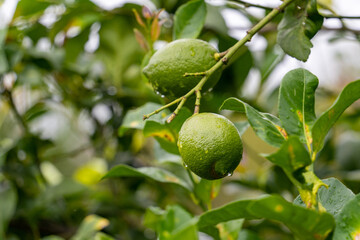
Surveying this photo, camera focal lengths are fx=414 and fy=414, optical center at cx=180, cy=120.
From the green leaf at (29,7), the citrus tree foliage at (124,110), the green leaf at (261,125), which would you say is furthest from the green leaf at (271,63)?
the green leaf at (29,7)

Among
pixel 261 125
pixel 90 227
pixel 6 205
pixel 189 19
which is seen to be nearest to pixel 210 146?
pixel 261 125

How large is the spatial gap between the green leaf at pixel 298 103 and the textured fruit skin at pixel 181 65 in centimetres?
10

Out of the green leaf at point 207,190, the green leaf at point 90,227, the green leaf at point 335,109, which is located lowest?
the green leaf at point 90,227

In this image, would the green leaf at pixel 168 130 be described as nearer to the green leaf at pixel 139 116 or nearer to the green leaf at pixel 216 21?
the green leaf at pixel 139 116

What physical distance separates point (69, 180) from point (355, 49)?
5.90ft

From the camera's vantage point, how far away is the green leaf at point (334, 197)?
50 centimetres

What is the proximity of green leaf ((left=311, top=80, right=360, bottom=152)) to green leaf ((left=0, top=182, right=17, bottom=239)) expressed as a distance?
33.1 inches

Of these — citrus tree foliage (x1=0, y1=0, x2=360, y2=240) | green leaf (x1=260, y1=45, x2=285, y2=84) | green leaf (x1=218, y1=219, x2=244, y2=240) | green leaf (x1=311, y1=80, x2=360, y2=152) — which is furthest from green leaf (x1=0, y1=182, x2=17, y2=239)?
green leaf (x1=311, y1=80, x2=360, y2=152)

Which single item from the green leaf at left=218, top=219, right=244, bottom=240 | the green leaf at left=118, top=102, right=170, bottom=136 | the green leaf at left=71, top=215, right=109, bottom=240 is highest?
the green leaf at left=118, top=102, right=170, bottom=136

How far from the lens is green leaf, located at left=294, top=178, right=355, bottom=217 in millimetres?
500

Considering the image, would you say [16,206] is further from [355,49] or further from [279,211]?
[355,49]

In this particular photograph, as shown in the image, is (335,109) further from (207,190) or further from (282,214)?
(207,190)

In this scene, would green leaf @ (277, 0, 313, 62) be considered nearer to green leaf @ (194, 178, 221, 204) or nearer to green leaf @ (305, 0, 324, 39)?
green leaf @ (305, 0, 324, 39)

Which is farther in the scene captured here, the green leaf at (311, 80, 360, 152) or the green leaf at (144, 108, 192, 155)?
the green leaf at (144, 108, 192, 155)
